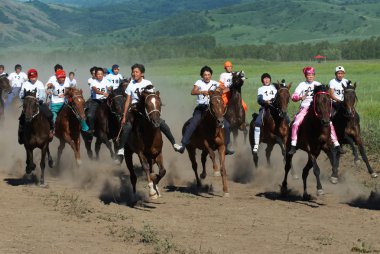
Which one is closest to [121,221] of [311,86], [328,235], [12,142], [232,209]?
[232,209]

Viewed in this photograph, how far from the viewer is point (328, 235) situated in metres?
12.3

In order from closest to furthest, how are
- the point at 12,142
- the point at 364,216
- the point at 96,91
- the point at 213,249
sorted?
the point at 213,249 < the point at 364,216 < the point at 96,91 < the point at 12,142

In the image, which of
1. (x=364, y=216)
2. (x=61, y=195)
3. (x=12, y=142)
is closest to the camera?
(x=364, y=216)

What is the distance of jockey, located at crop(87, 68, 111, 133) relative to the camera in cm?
2045

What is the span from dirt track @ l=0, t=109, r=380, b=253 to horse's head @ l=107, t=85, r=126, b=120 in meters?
1.65

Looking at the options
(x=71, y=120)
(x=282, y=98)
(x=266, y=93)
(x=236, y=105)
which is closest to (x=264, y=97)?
(x=266, y=93)

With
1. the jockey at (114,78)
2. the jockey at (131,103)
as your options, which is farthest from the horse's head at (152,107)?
the jockey at (114,78)

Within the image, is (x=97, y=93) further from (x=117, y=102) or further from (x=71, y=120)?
(x=117, y=102)

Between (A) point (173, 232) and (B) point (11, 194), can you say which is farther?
(B) point (11, 194)

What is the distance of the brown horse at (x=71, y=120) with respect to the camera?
63.7ft

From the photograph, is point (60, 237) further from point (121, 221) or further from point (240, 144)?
point (240, 144)

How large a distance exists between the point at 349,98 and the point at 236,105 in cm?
492

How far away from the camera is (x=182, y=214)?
47.3 feet

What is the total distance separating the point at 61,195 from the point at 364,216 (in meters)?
6.72
